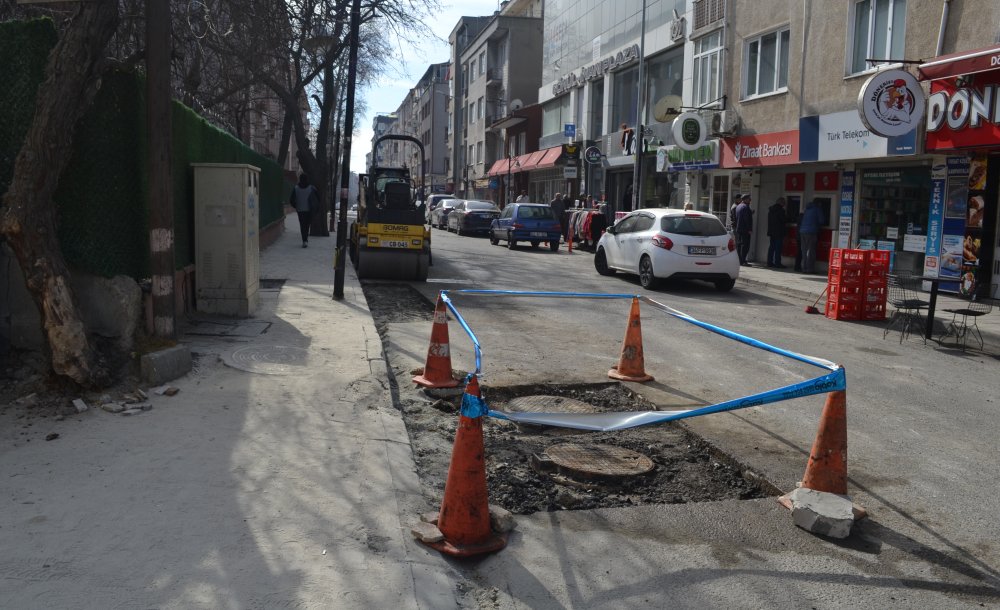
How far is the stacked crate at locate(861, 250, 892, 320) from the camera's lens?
12625 millimetres

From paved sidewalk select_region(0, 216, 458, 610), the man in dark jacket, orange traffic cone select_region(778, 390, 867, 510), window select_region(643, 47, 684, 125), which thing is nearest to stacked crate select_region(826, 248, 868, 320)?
the man in dark jacket

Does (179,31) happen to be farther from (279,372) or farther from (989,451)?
(989,451)

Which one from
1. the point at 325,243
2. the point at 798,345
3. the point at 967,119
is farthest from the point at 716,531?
the point at 325,243

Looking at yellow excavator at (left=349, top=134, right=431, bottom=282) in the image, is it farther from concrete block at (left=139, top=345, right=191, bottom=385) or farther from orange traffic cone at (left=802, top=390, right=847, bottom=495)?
orange traffic cone at (left=802, top=390, right=847, bottom=495)

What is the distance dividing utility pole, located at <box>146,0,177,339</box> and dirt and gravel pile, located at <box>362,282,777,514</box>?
216 cm

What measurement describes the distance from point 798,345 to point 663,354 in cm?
206

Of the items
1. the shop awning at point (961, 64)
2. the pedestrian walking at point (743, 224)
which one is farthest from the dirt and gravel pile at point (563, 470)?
the pedestrian walking at point (743, 224)

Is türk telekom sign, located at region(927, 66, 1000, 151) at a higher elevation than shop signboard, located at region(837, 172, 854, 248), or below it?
higher

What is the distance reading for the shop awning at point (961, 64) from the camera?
13457 millimetres

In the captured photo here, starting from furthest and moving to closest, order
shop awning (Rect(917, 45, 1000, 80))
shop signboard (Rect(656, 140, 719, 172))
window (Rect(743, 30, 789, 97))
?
1. shop signboard (Rect(656, 140, 719, 172))
2. window (Rect(743, 30, 789, 97))
3. shop awning (Rect(917, 45, 1000, 80))

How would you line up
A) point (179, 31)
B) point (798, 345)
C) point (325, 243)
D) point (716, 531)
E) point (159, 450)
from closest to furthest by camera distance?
point (716, 531), point (159, 450), point (798, 345), point (179, 31), point (325, 243)

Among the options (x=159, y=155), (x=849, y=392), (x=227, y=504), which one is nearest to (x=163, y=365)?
(x=159, y=155)

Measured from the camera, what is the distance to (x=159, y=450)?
5.02m

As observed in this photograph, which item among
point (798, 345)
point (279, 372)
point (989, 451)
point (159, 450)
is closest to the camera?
point (159, 450)
